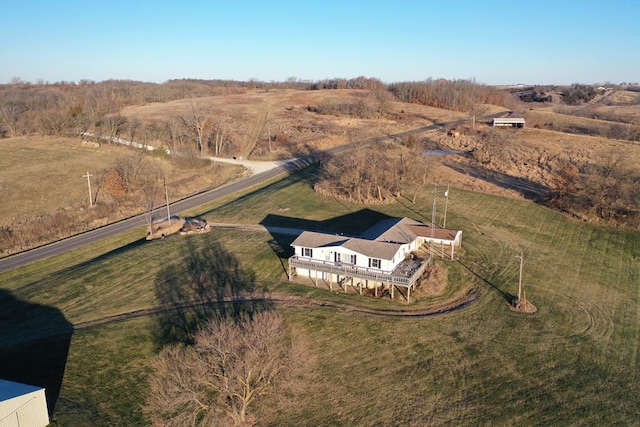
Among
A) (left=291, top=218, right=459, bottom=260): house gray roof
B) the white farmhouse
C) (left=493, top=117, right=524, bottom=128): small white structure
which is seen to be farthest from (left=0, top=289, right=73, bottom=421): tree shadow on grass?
(left=493, top=117, right=524, bottom=128): small white structure

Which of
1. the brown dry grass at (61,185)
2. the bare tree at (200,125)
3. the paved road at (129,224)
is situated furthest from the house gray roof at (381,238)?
the bare tree at (200,125)

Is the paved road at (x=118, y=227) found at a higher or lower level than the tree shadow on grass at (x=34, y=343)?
higher

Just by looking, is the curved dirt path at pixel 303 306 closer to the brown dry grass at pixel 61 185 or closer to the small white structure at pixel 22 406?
the small white structure at pixel 22 406

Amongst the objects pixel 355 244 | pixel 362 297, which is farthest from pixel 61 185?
pixel 362 297

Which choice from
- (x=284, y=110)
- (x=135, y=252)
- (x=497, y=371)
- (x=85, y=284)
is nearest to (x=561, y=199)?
(x=497, y=371)

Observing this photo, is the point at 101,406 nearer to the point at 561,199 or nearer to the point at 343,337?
the point at 343,337

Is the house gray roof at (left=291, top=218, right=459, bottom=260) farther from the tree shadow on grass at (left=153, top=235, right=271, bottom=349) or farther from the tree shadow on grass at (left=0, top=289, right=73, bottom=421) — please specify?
the tree shadow on grass at (left=0, top=289, right=73, bottom=421)
